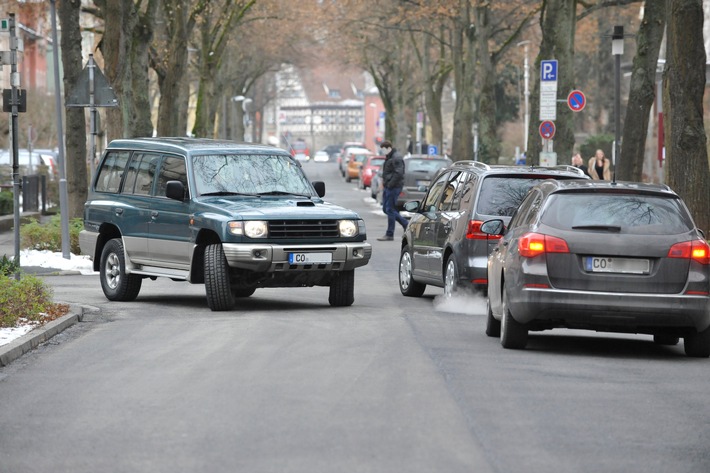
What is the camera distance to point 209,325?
48.1ft

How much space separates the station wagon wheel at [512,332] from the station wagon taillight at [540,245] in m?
0.51

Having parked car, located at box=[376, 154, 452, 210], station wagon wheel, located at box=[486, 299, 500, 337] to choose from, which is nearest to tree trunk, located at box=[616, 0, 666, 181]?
parked car, located at box=[376, 154, 452, 210]

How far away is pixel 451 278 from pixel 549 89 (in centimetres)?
1443

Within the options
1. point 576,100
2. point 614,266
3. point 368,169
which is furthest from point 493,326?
point 368,169

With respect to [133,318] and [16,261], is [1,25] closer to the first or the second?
[16,261]

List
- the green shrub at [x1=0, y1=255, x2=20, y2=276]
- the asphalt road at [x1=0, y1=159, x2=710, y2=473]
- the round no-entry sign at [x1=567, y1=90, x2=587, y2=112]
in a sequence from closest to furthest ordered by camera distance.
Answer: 1. the asphalt road at [x1=0, y1=159, x2=710, y2=473]
2. the green shrub at [x1=0, y1=255, x2=20, y2=276]
3. the round no-entry sign at [x1=567, y1=90, x2=587, y2=112]

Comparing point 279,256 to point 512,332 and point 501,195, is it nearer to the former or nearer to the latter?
point 501,195

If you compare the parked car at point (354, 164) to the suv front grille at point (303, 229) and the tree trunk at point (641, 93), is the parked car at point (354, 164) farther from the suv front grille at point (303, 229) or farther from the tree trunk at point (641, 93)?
the suv front grille at point (303, 229)

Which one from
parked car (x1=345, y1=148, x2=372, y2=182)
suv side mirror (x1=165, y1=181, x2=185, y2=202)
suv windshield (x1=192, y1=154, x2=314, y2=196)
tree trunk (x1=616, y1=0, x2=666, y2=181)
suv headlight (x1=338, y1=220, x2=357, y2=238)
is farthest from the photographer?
parked car (x1=345, y1=148, x2=372, y2=182)

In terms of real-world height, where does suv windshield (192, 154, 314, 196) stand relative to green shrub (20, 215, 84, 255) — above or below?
above

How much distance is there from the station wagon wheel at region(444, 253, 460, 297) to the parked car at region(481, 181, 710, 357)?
429cm

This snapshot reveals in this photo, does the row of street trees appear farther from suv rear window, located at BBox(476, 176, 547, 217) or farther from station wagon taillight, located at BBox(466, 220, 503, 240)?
station wagon taillight, located at BBox(466, 220, 503, 240)

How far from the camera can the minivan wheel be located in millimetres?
12506

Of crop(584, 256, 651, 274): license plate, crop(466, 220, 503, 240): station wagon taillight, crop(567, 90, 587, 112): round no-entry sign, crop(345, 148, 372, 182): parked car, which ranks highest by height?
crop(567, 90, 587, 112): round no-entry sign
